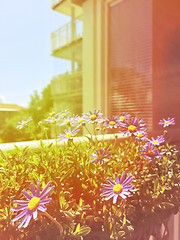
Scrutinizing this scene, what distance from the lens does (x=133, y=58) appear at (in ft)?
10.1

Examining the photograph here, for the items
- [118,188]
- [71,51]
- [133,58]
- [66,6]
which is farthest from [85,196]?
[71,51]

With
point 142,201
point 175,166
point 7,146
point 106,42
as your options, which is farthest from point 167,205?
point 106,42

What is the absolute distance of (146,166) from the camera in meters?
1.10

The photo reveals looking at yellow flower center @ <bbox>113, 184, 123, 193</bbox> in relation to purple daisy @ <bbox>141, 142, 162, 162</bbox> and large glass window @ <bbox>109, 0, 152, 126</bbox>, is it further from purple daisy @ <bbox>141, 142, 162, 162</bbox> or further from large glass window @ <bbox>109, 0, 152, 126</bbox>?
large glass window @ <bbox>109, 0, 152, 126</bbox>

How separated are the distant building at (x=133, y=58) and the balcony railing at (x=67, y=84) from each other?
Answer: 0.69 m

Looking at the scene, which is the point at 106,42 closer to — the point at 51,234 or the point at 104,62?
the point at 104,62

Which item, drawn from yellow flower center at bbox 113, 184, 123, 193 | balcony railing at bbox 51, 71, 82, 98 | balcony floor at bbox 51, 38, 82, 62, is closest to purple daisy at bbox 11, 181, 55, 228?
yellow flower center at bbox 113, 184, 123, 193

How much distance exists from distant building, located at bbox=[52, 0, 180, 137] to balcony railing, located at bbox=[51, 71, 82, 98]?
69 centimetres

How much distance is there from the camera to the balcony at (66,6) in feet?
11.7

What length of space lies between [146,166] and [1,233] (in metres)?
0.71

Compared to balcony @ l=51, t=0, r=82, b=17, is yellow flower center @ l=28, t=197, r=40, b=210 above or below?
below

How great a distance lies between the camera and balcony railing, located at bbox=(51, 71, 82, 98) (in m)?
4.00

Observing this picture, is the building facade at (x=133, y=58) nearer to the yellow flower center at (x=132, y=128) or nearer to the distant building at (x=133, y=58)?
the distant building at (x=133, y=58)

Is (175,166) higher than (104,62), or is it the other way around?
(104,62)
